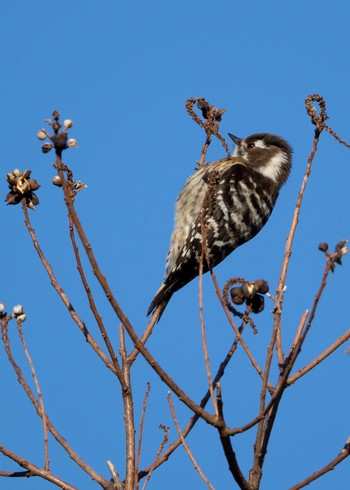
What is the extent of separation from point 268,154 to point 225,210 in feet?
4.40

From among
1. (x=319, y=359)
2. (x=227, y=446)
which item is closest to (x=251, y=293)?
(x=319, y=359)

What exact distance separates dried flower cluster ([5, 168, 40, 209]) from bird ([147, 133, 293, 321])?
234 cm

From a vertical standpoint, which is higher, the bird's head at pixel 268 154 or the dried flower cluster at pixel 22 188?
the bird's head at pixel 268 154

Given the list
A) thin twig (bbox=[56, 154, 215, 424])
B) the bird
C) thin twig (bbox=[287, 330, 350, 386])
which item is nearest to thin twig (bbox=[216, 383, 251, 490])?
thin twig (bbox=[56, 154, 215, 424])

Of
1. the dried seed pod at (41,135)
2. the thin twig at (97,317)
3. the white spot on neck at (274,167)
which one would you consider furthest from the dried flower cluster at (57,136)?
the white spot on neck at (274,167)

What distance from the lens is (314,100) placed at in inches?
149

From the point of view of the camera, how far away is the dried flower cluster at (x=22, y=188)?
3303mm

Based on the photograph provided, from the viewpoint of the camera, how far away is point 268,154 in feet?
24.7

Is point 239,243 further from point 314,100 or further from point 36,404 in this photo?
point 36,404

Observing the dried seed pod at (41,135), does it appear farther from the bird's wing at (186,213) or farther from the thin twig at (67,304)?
the bird's wing at (186,213)

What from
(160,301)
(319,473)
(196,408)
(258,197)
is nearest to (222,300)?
(196,408)

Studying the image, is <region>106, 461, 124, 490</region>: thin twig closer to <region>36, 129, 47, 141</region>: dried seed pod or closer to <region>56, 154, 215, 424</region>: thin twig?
<region>56, 154, 215, 424</region>: thin twig

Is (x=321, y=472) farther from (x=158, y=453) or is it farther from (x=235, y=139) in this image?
(x=235, y=139)

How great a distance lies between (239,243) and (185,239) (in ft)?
2.01
